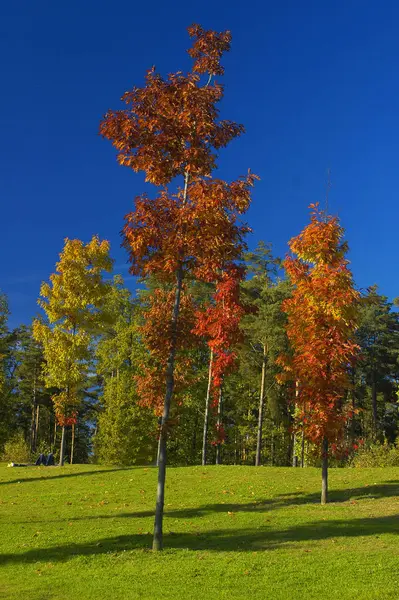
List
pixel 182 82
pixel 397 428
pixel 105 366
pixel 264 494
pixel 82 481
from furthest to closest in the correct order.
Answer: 1. pixel 397 428
2. pixel 105 366
3. pixel 82 481
4. pixel 264 494
5. pixel 182 82

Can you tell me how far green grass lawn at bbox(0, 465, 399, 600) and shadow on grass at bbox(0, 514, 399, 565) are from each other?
3cm

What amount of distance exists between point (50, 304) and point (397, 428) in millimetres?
41889

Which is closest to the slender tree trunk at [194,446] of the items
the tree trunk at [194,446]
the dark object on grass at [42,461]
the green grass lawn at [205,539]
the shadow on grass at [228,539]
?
the tree trunk at [194,446]

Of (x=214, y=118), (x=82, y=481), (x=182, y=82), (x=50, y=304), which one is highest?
(x=182, y=82)

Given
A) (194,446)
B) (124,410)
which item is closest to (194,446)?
(194,446)

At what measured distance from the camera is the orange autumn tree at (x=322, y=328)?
19.7m

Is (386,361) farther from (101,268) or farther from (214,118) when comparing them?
(214,118)

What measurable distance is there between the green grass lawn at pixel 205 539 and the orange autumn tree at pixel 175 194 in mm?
2278

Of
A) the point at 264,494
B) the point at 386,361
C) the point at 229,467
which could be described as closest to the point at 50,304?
the point at 229,467

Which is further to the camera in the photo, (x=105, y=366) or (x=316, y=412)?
(x=105, y=366)

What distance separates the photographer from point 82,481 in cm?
2636

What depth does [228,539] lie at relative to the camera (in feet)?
47.6

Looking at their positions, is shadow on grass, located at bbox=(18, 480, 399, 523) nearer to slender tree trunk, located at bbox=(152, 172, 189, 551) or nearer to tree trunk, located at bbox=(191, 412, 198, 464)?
slender tree trunk, located at bbox=(152, 172, 189, 551)

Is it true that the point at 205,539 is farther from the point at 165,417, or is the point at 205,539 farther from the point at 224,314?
the point at 224,314
